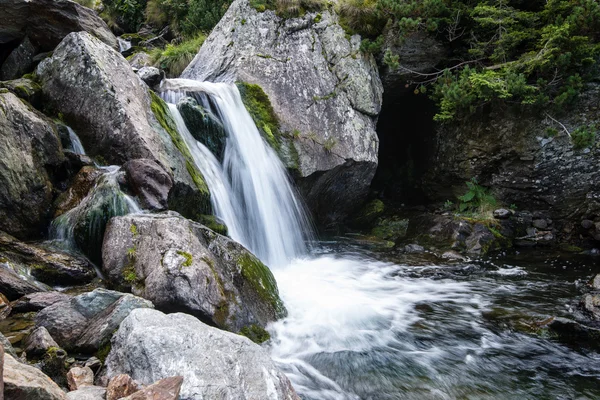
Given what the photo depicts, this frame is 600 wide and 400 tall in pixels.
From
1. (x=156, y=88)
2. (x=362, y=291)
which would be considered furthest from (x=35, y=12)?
(x=362, y=291)

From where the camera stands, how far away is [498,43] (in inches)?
390

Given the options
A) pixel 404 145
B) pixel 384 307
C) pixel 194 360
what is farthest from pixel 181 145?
pixel 404 145

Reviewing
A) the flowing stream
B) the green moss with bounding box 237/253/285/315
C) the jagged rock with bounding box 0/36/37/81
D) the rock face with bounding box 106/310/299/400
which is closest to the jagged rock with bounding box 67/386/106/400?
the rock face with bounding box 106/310/299/400

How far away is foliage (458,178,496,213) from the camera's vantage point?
10750 mm

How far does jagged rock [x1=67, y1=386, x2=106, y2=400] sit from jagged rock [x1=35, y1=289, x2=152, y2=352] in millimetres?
673

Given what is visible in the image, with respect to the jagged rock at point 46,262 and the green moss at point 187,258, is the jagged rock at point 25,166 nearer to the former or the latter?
the jagged rock at point 46,262

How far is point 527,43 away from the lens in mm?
10281

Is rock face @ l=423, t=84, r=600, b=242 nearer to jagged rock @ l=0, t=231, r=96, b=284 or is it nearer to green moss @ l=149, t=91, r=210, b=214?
green moss @ l=149, t=91, r=210, b=214

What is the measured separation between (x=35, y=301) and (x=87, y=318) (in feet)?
2.28

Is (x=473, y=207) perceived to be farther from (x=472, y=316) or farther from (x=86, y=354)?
(x=86, y=354)

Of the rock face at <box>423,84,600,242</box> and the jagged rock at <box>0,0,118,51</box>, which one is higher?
the jagged rock at <box>0,0,118,51</box>

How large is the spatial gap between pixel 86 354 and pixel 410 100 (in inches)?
478

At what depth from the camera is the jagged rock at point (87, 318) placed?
354 cm

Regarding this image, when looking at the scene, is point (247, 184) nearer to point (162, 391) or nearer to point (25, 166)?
point (25, 166)
